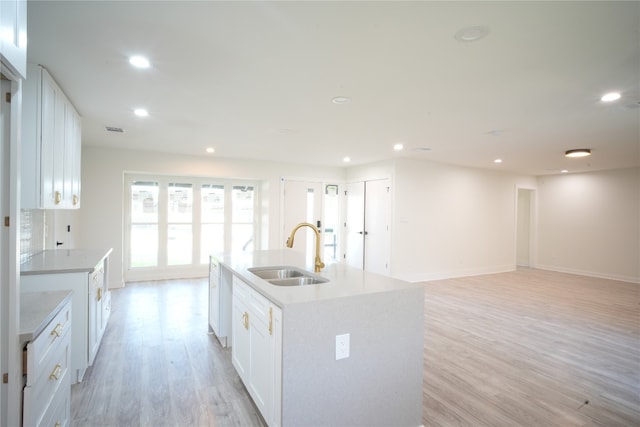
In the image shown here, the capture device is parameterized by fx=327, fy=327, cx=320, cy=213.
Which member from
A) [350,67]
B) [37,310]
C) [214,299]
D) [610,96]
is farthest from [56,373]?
[610,96]

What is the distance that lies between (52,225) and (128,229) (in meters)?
2.12

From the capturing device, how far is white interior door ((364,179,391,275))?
6410 millimetres

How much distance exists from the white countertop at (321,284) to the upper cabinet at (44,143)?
1432mm

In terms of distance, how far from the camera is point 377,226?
6.71 m

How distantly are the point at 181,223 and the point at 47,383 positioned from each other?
523 cm

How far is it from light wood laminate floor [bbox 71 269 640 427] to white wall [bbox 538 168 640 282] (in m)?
2.61

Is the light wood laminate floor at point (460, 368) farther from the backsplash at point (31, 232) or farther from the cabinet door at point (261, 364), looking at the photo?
the backsplash at point (31, 232)

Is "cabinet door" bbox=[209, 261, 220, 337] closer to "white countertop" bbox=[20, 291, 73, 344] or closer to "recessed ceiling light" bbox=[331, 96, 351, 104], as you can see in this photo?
"white countertop" bbox=[20, 291, 73, 344]

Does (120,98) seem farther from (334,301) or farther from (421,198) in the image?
(421,198)

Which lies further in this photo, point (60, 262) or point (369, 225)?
point (369, 225)

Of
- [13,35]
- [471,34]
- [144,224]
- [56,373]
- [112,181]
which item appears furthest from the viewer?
[144,224]

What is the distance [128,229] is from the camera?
6031mm

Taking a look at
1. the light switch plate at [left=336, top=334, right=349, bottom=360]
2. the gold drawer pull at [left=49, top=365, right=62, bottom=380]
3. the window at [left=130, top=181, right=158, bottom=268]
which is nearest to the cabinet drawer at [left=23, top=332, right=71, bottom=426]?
the gold drawer pull at [left=49, top=365, right=62, bottom=380]

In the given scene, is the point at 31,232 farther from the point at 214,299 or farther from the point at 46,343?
the point at 46,343
